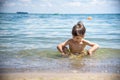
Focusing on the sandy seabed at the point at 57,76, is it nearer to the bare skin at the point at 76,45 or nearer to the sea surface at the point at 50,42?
the sea surface at the point at 50,42

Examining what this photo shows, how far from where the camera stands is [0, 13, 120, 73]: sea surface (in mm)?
1332

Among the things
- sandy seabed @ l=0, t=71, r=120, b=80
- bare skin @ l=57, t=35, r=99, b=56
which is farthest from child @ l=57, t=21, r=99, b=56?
sandy seabed @ l=0, t=71, r=120, b=80

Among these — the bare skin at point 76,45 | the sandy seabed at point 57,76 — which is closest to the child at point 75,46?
the bare skin at point 76,45

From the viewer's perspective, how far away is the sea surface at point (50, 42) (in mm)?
1332

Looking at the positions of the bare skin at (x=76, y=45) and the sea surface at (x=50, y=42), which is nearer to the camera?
the sea surface at (x=50, y=42)

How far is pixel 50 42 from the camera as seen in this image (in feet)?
5.58

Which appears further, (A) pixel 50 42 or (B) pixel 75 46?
(A) pixel 50 42

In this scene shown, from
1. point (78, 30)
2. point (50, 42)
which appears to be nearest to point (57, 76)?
point (78, 30)

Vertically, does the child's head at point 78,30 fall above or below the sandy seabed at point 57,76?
above

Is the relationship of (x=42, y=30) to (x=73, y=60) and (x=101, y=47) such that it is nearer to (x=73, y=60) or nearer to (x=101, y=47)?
(x=101, y=47)

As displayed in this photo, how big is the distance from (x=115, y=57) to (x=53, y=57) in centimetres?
30

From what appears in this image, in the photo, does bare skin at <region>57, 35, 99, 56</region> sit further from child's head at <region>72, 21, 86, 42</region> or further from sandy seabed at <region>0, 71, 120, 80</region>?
sandy seabed at <region>0, 71, 120, 80</region>

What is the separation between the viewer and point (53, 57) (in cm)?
145

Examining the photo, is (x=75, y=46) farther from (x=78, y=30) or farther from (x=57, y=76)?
(x=57, y=76)
